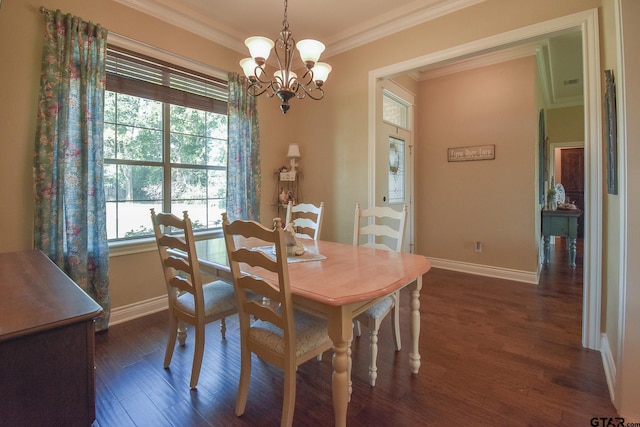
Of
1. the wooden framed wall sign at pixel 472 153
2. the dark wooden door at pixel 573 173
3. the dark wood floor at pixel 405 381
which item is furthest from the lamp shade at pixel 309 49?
the dark wooden door at pixel 573 173

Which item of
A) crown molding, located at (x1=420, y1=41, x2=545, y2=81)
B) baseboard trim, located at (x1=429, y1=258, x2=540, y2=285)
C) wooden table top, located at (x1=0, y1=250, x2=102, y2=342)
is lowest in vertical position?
baseboard trim, located at (x1=429, y1=258, x2=540, y2=285)

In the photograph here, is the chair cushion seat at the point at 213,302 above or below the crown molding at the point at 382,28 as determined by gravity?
below

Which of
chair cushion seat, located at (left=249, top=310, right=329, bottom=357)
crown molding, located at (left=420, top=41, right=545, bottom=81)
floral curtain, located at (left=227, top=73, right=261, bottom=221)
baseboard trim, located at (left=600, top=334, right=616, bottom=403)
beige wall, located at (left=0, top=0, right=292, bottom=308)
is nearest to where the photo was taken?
chair cushion seat, located at (left=249, top=310, right=329, bottom=357)

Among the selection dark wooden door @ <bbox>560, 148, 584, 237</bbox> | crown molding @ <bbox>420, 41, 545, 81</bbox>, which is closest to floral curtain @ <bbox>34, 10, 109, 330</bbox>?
crown molding @ <bbox>420, 41, 545, 81</bbox>

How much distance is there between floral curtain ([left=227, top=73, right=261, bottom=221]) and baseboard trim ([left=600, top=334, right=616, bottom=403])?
122 inches

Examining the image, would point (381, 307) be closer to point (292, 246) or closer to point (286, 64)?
point (292, 246)

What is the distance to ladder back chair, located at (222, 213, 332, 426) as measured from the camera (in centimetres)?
127

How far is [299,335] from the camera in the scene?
1444 mm

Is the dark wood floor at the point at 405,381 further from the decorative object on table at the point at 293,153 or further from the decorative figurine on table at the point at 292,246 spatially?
the decorative object on table at the point at 293,153

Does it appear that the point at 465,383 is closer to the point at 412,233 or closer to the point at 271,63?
the point at 412,233

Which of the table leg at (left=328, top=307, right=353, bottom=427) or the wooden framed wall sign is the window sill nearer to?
the table leg at (left=328, top=307, right=353, bottom=427)

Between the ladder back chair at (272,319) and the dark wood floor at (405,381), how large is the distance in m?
0.31

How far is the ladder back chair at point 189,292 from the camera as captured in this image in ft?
5.61

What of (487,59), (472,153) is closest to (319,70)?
(472,153)
